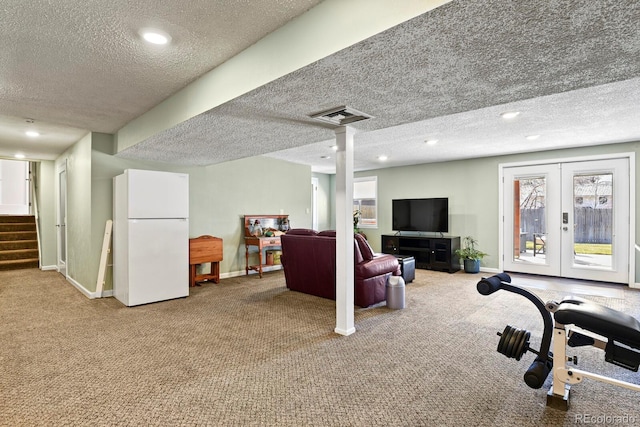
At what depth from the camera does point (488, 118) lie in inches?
158

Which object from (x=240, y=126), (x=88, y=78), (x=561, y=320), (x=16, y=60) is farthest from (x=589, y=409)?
(x=16, y=60)

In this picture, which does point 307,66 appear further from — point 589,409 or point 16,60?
point 589,409

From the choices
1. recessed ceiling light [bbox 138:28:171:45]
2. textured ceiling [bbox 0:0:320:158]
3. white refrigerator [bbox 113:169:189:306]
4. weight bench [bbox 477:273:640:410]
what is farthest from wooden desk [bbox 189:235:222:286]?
weight bench [bbox 477:273:640:410]

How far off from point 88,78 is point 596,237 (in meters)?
7.21

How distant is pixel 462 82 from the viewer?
221 centimetres

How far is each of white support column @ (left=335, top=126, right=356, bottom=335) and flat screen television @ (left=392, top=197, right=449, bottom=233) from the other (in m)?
4.26

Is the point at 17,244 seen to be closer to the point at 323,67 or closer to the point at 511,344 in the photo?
the point at 323,67

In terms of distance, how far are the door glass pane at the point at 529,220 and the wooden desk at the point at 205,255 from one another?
18.0 ft

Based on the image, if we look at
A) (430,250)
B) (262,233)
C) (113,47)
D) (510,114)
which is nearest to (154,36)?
(113,47)

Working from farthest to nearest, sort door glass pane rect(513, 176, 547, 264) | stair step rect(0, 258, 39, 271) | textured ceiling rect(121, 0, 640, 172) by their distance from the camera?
stair step rect(0, 258, 39, 271) → door glass pane rect(513, 176, 547, 264) → textured ceiling rect(121, 0, 640, 172)

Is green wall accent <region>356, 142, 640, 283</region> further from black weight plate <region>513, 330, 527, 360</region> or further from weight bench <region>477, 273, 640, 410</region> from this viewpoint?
black weight plate <region>513, 330, 527, 360</region>

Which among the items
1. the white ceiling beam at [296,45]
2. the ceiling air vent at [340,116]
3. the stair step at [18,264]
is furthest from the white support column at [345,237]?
the stair step at [18,264]

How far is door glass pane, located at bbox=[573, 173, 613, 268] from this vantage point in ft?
17.7

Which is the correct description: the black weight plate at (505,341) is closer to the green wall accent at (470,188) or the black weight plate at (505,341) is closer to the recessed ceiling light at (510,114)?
the recessed ceiling light at (510,114)
